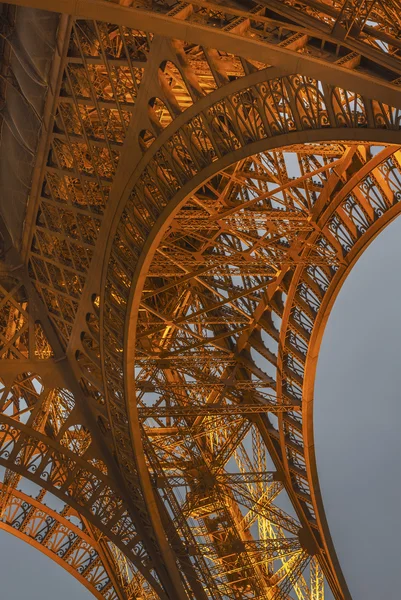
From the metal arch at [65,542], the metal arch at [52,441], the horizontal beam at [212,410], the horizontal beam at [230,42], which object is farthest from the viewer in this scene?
the metal arch at [65,542]

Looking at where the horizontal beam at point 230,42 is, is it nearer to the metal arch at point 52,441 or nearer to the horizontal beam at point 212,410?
the metal arch at point 52,441

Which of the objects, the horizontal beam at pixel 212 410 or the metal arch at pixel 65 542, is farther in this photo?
the metal arch at pixel 65 542

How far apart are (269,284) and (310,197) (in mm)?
3910

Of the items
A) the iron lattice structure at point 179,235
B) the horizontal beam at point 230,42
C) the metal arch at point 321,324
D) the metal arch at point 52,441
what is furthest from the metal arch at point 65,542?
the horizontal beam at point 230,42

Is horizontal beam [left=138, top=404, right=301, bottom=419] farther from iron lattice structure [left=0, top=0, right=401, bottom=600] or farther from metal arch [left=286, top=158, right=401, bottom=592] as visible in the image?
metal arch [left=286, top=158, right=401, bottom=592]

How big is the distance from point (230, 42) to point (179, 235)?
1350 cm

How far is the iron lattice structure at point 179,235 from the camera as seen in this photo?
10.7m

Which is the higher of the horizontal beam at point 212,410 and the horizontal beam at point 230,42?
the horizontal beam at point 212,410

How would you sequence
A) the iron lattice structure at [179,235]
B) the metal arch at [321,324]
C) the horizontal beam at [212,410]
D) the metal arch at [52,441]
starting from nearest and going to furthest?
the iron lattice structure at [179,235] < the metal arch at [321,324] < the metal arch at [52,441] < the horizontal beam at [212,410]

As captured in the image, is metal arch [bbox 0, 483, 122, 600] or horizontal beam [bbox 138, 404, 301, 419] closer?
horizontal beam [bbox 138, 404, 301, 419]

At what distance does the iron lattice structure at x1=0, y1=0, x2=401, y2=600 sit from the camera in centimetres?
1066

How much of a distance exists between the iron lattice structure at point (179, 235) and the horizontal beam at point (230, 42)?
22mm

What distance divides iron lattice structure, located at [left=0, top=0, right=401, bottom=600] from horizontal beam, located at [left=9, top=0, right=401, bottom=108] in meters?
0.02

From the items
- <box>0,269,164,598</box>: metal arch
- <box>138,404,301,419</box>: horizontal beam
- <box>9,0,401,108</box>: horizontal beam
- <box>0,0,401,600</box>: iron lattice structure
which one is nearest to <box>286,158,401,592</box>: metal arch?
<box>0,0,401,600</box>: iron lattice structure
